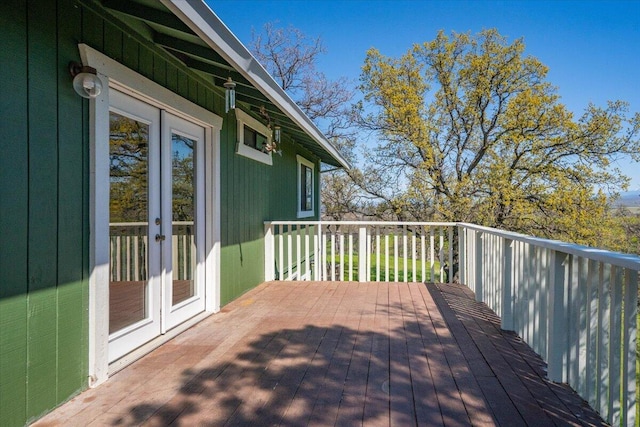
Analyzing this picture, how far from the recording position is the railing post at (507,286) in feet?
11.3

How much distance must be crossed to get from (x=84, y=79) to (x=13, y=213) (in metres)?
0.85

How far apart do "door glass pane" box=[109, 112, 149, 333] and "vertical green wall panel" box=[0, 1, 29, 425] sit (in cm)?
70

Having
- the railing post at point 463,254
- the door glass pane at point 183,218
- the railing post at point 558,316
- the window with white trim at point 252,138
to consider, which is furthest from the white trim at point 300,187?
the railing post at point 558,316

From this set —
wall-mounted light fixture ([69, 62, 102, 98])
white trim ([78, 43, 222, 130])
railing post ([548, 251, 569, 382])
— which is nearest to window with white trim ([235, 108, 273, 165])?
white trim ([78, 43, 222, 130])

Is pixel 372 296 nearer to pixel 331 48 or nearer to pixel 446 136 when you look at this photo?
pixel 446 136

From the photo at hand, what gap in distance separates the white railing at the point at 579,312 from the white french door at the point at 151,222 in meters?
2.71

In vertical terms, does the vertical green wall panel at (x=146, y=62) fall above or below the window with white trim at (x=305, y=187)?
above

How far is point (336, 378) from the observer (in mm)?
2512

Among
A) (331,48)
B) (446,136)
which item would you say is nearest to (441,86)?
(446,136)

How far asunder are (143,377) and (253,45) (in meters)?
13.6

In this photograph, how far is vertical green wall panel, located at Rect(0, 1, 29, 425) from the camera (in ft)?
5.90

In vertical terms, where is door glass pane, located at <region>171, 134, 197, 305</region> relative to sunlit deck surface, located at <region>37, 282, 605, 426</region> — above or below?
above

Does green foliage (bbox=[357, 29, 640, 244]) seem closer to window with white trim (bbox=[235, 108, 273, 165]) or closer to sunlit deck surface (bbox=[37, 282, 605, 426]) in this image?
window with white trim (bbox=[235, 108, 273, 165])

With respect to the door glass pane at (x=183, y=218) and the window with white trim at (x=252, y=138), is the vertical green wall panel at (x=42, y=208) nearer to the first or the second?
the door glass pane at (x=183, y=218)
